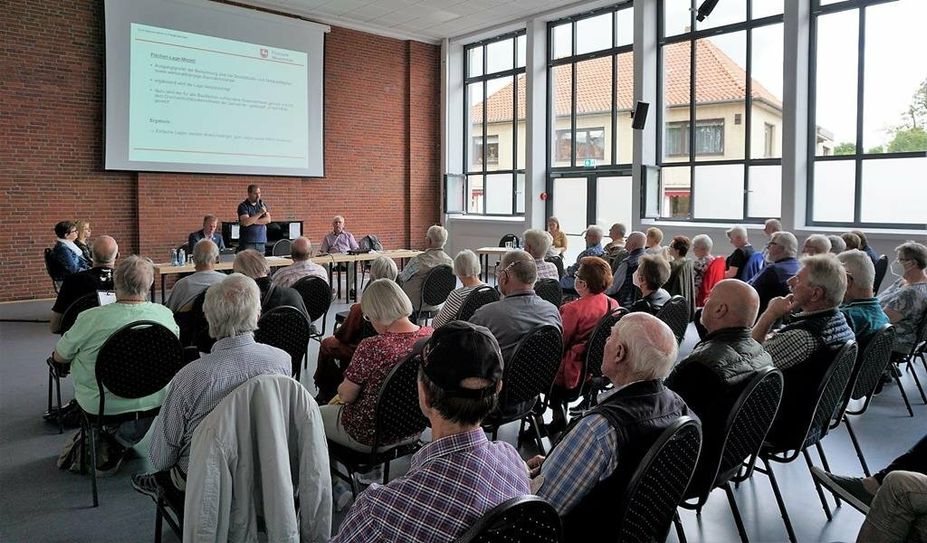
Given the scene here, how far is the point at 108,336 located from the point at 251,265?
1.34 metres

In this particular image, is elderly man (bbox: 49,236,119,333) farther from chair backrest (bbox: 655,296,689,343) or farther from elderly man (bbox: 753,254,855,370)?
elderly man (bbox: 753,254,855,370)

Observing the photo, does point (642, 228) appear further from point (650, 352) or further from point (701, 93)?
point (650, 352)

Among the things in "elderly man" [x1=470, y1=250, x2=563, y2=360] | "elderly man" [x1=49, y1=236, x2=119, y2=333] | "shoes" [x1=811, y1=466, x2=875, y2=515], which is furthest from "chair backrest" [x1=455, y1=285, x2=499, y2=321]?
"elderly man" [x1=49, y1=236, x2=119, y2=333]

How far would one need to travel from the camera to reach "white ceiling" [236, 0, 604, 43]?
11273 mm

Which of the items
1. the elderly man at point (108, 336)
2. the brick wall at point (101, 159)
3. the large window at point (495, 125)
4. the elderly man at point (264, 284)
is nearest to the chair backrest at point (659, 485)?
the elderly man at point (108, 336)

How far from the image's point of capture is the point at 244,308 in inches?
99.3

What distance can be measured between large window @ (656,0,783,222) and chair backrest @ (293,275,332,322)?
22.8 feet

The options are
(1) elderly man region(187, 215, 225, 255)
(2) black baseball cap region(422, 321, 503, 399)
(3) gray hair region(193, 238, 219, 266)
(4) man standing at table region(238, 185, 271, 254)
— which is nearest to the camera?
(2) black baseball cap region(422, 321, 503, 399)

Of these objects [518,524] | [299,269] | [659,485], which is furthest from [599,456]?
[299,269]

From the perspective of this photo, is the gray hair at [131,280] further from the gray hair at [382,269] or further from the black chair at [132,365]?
the gray hair at [382,269]

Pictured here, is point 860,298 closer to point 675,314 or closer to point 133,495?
point 675,314

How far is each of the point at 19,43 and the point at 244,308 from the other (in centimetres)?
880

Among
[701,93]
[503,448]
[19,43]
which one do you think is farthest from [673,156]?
[503,448]

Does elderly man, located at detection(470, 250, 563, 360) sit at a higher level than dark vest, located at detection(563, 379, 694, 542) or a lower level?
higher
